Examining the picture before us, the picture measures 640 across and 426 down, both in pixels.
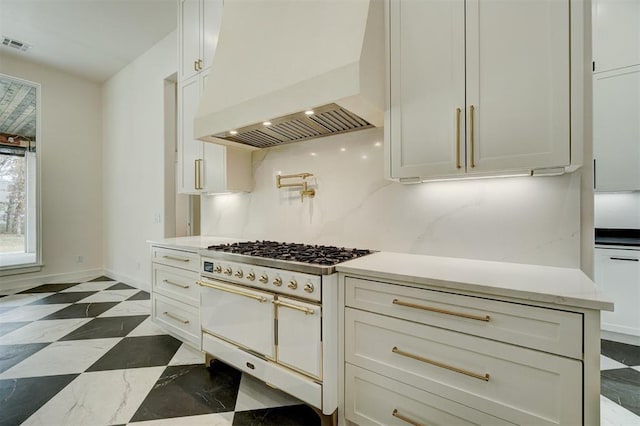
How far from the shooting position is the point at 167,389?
1.80m

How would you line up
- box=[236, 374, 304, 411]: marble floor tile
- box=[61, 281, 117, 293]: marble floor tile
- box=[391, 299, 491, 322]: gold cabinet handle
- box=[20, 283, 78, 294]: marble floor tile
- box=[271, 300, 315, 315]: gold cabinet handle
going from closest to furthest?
box=[391, 299, 491, 322]: gold cabinet handle, box=[271, 300, 315, 315]: gold cabinet handle, box=[236, 374, 304, 411]: marble floor tile, box=[20, 283, 78, 294]: marble floor tile, box=[61, 281, 117, 293]: marble floor tile

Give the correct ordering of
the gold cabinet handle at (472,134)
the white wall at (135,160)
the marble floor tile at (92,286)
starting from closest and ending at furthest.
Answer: the gold cabinet handle at (472,134) → the white wall at (135,160) → the marble floor tile at (92,286)

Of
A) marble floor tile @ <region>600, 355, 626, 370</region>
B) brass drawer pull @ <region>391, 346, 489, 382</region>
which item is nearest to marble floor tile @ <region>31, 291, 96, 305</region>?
brass drawer pull @ <region>391, 346, 489, 382</region>

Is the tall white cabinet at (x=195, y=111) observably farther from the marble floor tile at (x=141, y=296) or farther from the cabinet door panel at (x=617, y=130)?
the cabinet door panel at (x=617, y=130)

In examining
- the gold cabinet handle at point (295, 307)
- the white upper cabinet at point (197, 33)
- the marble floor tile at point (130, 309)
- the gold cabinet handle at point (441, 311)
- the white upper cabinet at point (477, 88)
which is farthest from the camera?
the marble floor tile at point (130, 309)

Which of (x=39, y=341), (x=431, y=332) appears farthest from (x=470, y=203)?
(x=39, y=341)

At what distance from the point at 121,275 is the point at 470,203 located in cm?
495

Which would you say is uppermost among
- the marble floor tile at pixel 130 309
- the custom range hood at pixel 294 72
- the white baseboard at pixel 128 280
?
the custom range hood at pixel 294 72

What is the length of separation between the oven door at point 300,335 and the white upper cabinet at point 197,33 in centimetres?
222

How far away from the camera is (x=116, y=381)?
1.88 m

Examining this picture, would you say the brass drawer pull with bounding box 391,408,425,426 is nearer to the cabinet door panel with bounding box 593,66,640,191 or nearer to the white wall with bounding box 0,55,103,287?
the cabinet door panel with bounding box 593,66,640,191

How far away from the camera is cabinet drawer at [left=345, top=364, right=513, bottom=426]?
112cm

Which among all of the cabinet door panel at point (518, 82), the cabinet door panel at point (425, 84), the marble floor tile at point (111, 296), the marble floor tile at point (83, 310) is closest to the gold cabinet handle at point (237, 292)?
the cabinet door panel at point (425, 84)

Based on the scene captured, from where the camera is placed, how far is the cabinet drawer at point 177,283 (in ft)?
6.88
